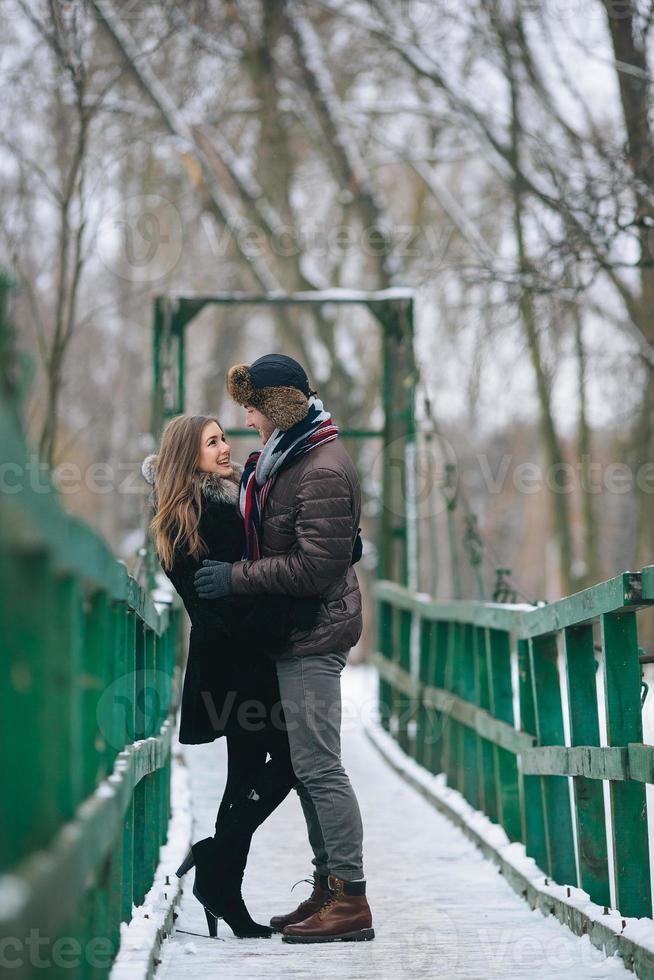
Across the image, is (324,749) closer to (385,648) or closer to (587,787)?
(587,787)

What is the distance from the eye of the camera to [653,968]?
10.6 feet

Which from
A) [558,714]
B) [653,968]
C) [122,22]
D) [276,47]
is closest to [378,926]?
[558,714]

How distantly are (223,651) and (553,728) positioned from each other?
1.23 meters

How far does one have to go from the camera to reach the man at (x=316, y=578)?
3828mm

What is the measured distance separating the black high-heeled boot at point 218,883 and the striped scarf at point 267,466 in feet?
2.52

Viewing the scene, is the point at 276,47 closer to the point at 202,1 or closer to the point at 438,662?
the point at 202,1

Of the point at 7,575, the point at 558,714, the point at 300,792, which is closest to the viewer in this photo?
the point at 7,575

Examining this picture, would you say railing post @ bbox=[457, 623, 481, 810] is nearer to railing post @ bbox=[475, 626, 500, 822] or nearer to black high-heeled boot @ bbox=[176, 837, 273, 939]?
railing post @ bbox=[475, 626, 500, 822]

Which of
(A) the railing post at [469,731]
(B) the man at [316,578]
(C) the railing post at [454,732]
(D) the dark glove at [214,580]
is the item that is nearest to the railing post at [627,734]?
(B) the man at [316,578]

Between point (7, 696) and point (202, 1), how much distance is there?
11374 millimetres

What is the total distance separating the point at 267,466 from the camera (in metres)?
3.90

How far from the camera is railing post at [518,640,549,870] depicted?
481cm

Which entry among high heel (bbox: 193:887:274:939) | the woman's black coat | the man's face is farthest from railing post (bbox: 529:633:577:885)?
the man's face

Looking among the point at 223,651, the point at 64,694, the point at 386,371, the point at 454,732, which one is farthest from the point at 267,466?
the point at 386,371
